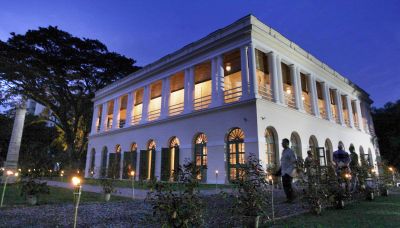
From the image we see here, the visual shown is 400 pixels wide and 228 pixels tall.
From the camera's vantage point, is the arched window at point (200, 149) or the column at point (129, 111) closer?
the arched window at point (200, 149)

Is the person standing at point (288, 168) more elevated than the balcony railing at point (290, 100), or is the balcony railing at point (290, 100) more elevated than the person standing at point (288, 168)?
the balcony railing at point (290, 100)

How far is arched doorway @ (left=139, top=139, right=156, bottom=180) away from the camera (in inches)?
749

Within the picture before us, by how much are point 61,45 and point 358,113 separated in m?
28.5

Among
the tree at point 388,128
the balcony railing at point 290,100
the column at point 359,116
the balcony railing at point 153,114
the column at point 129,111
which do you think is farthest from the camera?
the column at point 359,116

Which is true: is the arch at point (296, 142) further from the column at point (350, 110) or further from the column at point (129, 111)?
the column at point (129, 111)

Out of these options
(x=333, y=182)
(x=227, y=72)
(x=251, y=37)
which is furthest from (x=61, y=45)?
(x=333, y=182)

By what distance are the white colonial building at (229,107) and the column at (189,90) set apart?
0.22 ft

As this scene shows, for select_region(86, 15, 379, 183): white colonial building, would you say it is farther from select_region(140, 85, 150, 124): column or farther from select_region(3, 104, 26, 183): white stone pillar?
select_region(3, 104, 26, 183): white stone pillar


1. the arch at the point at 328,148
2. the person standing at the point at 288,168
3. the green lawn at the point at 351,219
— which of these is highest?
the arch at the point at 328,148

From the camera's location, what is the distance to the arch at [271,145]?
14.9 m

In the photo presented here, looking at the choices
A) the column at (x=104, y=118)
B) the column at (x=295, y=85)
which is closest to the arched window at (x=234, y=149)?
the column at (x=295, y=85)

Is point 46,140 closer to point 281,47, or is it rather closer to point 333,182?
point 281,47

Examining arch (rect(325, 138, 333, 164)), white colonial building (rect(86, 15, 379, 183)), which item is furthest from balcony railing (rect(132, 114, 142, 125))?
arch (rect(325, 138, 333, 164))

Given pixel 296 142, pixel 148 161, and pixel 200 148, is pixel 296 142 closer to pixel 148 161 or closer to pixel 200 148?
pixel 200 148
